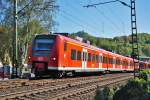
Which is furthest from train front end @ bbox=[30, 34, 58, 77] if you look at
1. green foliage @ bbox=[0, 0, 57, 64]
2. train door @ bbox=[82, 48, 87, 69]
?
green foliage @ bbox=[0, 0, 57, 64]

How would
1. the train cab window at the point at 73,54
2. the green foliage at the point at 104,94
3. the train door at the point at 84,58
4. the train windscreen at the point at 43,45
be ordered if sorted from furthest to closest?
the train door at the point at 84,58, the train cab window at the point at 73,54, the train windscreen at the point at 43,45, the green foliage at the point at 104,94

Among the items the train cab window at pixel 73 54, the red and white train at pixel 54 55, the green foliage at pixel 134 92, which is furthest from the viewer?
the train cab window at pixel 73 54

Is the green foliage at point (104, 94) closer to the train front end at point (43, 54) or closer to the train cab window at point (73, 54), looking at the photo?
the train front end at point (43, 54)

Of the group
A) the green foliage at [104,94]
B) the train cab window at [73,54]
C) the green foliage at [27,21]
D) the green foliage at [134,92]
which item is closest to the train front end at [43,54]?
the train cab window at [73,54]

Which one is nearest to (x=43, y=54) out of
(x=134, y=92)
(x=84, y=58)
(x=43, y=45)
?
(x=43, y=45)

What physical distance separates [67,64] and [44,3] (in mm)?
25633

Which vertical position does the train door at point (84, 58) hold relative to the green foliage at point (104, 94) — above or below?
above

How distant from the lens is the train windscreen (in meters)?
26.7

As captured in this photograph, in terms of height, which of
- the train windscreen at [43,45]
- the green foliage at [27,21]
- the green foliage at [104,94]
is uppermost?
the green foliage at [27,21]

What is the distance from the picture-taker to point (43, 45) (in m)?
26.9

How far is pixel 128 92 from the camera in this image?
13484mm

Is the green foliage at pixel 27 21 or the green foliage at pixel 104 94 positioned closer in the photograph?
the green foliage at pixel 104 94

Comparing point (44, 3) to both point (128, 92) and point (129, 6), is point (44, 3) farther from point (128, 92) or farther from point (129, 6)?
point (128, 92)

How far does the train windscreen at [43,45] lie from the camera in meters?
26.7
